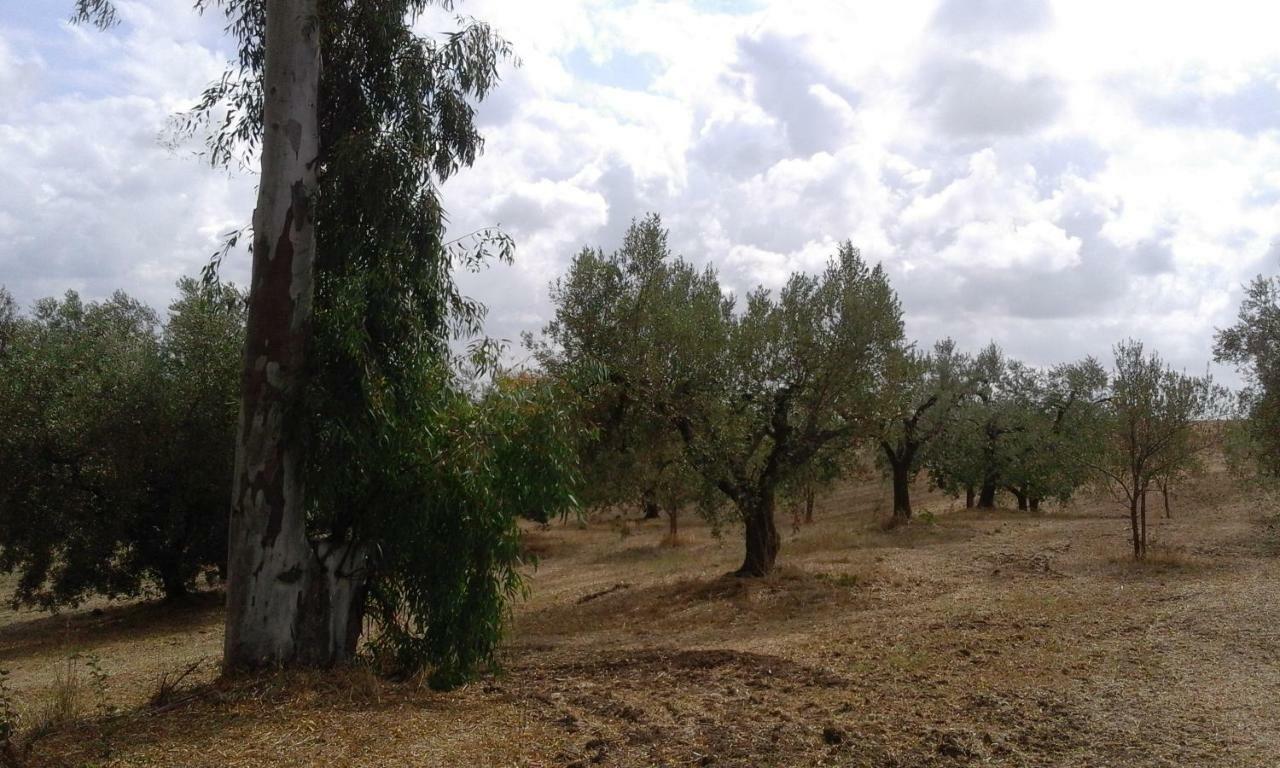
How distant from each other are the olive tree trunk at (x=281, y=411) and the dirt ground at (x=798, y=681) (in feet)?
2.03

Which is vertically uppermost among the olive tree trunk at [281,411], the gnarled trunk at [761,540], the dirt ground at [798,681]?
the olive tree trunk at [281,411]

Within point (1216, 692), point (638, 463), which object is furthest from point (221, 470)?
point (1216, 692)

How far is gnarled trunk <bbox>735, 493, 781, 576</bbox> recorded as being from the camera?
1769cm

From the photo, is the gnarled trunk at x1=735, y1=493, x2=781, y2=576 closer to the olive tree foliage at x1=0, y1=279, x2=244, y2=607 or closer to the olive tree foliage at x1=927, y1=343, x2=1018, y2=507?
the olive tree foliage at x1=0, y1=279, x2=244, y2=607

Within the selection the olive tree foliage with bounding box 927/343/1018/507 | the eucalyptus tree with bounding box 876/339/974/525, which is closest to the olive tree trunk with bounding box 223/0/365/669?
the eucalyptus tree with bounding box 876/339/974/525

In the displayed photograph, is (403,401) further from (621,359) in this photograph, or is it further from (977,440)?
(977,440)

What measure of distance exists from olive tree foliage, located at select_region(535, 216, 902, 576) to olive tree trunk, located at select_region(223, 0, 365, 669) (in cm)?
732

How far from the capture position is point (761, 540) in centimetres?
1786

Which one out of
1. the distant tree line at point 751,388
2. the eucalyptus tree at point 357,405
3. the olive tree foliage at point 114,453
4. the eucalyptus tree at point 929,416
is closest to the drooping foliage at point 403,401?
the eucalyptus tree at point 357,405

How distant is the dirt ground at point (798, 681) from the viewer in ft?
22.4

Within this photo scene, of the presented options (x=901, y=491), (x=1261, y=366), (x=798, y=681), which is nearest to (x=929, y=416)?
(x=901, y=491)

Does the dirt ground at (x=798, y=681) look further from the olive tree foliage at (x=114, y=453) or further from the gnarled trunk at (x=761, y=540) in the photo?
the olive tree foliage at (x=114, y=453)

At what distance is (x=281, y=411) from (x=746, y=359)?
9.61 m

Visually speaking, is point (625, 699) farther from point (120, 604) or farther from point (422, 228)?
point (120, 604)
